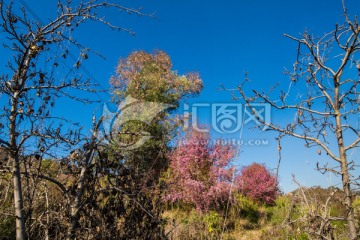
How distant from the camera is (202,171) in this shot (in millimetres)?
10602

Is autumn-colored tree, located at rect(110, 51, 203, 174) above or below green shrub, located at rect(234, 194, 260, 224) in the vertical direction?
above

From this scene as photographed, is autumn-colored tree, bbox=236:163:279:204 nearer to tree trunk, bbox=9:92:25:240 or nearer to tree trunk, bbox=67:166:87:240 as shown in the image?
tree trunk, bbox=67:166:87:240

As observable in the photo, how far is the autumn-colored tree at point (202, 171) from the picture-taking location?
9930 millimetres

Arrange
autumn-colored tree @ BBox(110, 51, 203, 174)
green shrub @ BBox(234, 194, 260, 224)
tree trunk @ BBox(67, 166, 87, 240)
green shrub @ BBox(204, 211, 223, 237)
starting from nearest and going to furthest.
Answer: tree trunk @ BBox(67, 166, 87, 240)
green shrub @ BBox(204, 211, 223, 237)
green shrub @ BBox(234, 194, 260, 224)
autumn-colored tree @ BBox(110, 51, 203, 174)

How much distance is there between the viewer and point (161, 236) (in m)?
3.82

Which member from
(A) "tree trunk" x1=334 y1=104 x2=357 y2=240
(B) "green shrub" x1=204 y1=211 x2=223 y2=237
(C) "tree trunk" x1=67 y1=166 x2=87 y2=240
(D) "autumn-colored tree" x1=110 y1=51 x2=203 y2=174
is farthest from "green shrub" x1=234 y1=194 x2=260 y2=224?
(A) "tree trunk" x1=334 y1=104 x2=357 y2=240

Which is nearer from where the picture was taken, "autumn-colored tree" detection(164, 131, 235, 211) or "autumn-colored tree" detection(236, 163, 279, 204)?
"autumn-colored tree" detection(164, 131, 235, 211)

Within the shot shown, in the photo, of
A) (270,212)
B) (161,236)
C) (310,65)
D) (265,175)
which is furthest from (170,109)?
(310,65)

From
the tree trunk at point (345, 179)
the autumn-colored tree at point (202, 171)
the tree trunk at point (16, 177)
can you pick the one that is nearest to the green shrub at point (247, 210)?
the autumn-colored tree at point (202, 171)

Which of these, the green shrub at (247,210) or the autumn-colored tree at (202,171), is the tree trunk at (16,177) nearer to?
the autumn-colored tree at (202,171)

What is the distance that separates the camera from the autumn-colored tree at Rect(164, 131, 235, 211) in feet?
32.6

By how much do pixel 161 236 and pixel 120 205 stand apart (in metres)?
0.77

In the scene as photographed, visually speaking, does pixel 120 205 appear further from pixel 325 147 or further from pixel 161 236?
pixel 325 147

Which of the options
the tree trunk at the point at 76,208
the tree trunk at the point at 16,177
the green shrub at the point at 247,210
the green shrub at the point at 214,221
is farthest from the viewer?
the green shrub at the point at 247,210
